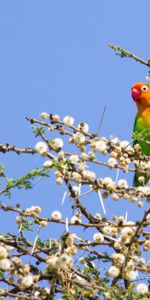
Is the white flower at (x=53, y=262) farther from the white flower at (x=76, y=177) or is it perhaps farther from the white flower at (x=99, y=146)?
the white flower at (x=99, y=146)

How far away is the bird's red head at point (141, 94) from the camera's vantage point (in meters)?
9.05

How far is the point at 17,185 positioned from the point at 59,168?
0.26 m

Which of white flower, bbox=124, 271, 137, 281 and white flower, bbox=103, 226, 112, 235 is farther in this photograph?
white flower, bbox=103, 226, 112, 235

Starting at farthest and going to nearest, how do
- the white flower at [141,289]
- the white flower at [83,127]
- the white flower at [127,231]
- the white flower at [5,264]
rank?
1. the white flower at [83,127]
2. the white flower at [127,231]
3. the white flower at [141,289]
4. the white flower at [5,264]

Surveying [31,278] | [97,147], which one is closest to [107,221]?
[97,147]

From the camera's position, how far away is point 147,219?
3330 mm

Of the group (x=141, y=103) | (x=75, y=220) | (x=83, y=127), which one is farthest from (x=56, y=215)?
(x=141, y=103)

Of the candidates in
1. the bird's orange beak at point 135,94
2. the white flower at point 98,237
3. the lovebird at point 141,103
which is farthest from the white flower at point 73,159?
the bird's orange beak at point 135,94

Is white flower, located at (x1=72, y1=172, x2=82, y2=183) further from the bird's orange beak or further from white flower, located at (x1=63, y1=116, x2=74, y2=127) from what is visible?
the bird's orange beak

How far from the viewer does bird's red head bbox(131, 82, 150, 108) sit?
9047mm

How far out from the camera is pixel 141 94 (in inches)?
360

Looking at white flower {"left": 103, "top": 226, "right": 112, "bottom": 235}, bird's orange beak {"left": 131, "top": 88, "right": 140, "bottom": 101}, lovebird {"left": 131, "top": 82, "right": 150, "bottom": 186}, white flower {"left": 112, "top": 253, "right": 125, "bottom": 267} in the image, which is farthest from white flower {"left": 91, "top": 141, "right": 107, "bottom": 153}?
bird's orange beak {"left": 131, "top": 88, "right": 140, "bottom": 101}

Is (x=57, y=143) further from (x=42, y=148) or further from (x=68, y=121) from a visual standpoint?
(x=68, y=121)

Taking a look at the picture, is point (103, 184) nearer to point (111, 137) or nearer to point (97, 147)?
point (97, 147)
